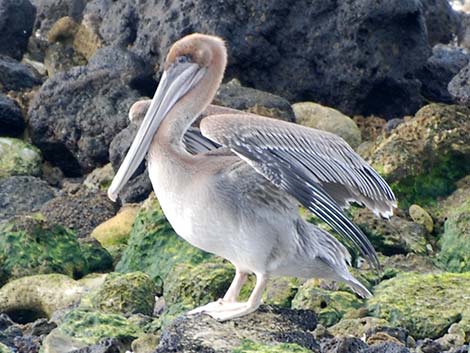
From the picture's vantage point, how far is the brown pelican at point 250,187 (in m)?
9.73

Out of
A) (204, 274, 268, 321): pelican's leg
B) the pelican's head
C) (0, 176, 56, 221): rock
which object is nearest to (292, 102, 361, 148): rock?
(0, 176, 56, 221): rock

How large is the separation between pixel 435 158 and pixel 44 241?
4.04 metres

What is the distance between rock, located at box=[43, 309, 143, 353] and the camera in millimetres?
10297

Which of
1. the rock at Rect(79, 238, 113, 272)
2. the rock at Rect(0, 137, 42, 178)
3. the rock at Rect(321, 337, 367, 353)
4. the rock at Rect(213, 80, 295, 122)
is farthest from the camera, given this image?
the rock at Rect(0, 137, 42, 178)

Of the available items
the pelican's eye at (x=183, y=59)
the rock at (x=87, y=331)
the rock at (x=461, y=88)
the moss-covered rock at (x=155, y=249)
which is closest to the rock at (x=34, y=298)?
Answer: the moss-covered rock at (x=155, y=249)

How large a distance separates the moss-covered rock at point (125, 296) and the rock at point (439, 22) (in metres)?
12.9

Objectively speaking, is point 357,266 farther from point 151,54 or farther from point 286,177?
point 151,54

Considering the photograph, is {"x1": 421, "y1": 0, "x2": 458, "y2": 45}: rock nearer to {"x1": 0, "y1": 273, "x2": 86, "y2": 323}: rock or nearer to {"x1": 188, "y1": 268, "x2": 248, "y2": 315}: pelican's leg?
{"x1": 0, "y1": 273, "x2": 86, "y2": 323}: rock

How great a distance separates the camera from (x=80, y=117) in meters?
19.0

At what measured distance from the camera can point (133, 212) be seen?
52.5ft

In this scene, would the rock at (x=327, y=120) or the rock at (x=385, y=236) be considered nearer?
the rock at (x=385, y=236)

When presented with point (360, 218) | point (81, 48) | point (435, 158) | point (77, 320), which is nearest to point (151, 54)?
point (81, 48)

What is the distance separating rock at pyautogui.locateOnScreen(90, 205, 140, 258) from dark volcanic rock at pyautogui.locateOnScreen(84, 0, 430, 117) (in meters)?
3.51

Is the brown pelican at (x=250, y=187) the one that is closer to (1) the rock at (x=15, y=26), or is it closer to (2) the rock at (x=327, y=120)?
(2) the rock at (x=327, y=120)
